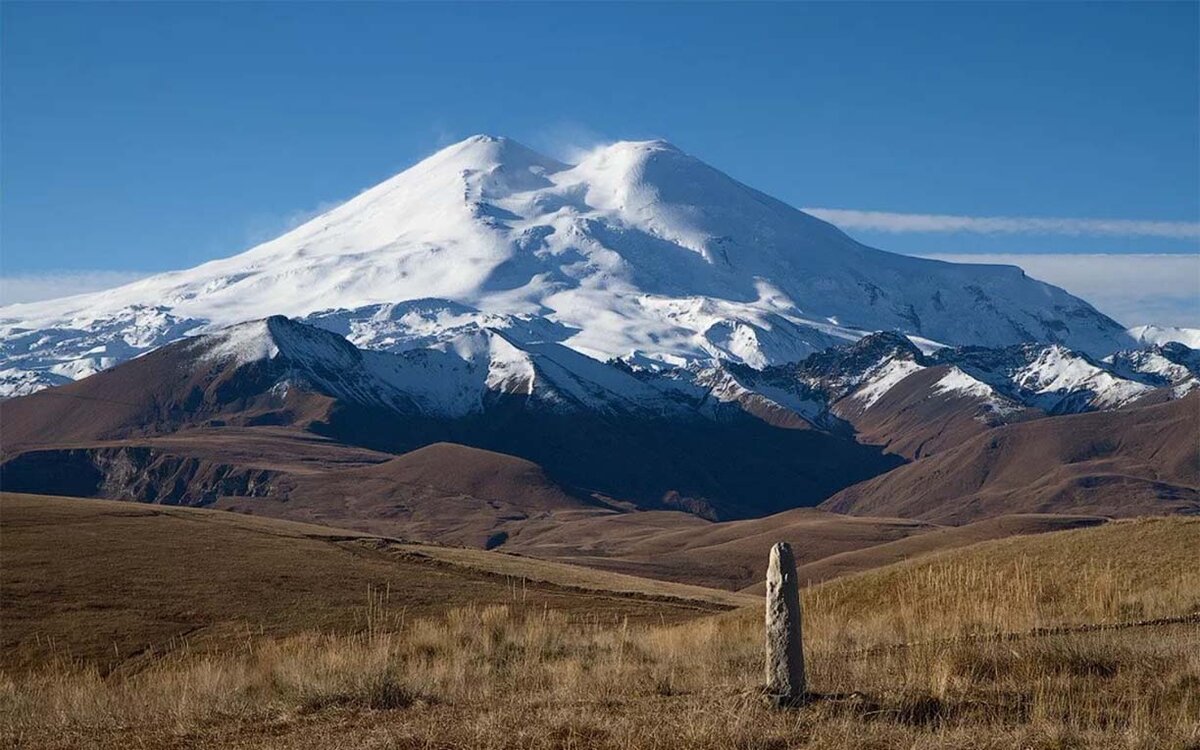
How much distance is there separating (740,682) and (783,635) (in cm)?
132

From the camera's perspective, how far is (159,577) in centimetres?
3747

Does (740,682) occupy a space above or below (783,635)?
below

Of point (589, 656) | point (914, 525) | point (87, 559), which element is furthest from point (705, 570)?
point (589, 656)

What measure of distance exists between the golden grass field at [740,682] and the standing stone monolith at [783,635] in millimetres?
234

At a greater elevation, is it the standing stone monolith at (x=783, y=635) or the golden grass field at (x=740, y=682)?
the standing stone monolith at (x=783, y=635)

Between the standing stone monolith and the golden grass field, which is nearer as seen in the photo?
the golden grass field

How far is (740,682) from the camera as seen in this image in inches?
534

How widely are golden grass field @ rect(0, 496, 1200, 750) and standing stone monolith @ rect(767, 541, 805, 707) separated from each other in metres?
0.23

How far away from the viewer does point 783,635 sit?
12461 mm

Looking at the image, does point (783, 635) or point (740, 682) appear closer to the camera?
point (783, 635)

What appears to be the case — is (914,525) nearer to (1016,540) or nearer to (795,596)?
(1016,540)

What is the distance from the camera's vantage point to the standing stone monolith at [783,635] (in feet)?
40.5

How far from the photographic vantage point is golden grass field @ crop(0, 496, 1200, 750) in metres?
11.4

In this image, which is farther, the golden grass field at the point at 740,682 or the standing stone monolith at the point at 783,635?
the standing stone monolith at the point at 783,635
